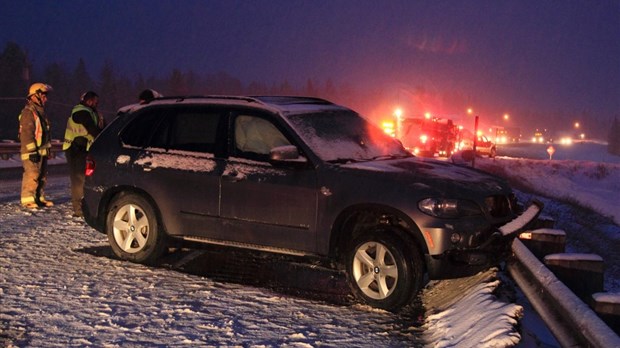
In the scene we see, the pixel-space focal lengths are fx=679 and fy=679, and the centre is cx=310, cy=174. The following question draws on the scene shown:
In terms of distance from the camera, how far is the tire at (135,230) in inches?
285

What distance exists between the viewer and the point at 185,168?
7027 millimetres

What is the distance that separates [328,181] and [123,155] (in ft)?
8.74

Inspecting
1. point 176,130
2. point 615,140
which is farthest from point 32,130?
point 615,140

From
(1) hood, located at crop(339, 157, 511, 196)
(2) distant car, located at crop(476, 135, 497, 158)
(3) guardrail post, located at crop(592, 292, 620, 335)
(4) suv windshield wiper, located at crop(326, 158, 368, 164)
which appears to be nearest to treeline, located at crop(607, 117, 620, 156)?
(2) distant car, located at crop(476, 135, 497, 158)

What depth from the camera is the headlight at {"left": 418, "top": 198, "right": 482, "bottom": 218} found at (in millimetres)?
5641

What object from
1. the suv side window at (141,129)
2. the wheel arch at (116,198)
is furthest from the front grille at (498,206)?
the suv side window at (141,129)

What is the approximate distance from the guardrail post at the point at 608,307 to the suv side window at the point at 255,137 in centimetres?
321

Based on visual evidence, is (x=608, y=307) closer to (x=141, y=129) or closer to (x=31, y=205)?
(x=141, y=129)

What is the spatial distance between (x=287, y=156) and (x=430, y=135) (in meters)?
27.3

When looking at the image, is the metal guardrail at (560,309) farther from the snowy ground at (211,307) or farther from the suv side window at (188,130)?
the suv side window at (188,130)

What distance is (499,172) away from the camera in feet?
94.7

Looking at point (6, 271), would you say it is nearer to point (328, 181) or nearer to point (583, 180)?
point (328, 181)

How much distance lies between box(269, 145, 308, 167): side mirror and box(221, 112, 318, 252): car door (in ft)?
0.20

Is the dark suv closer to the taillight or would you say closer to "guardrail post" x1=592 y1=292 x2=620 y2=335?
the taillight
